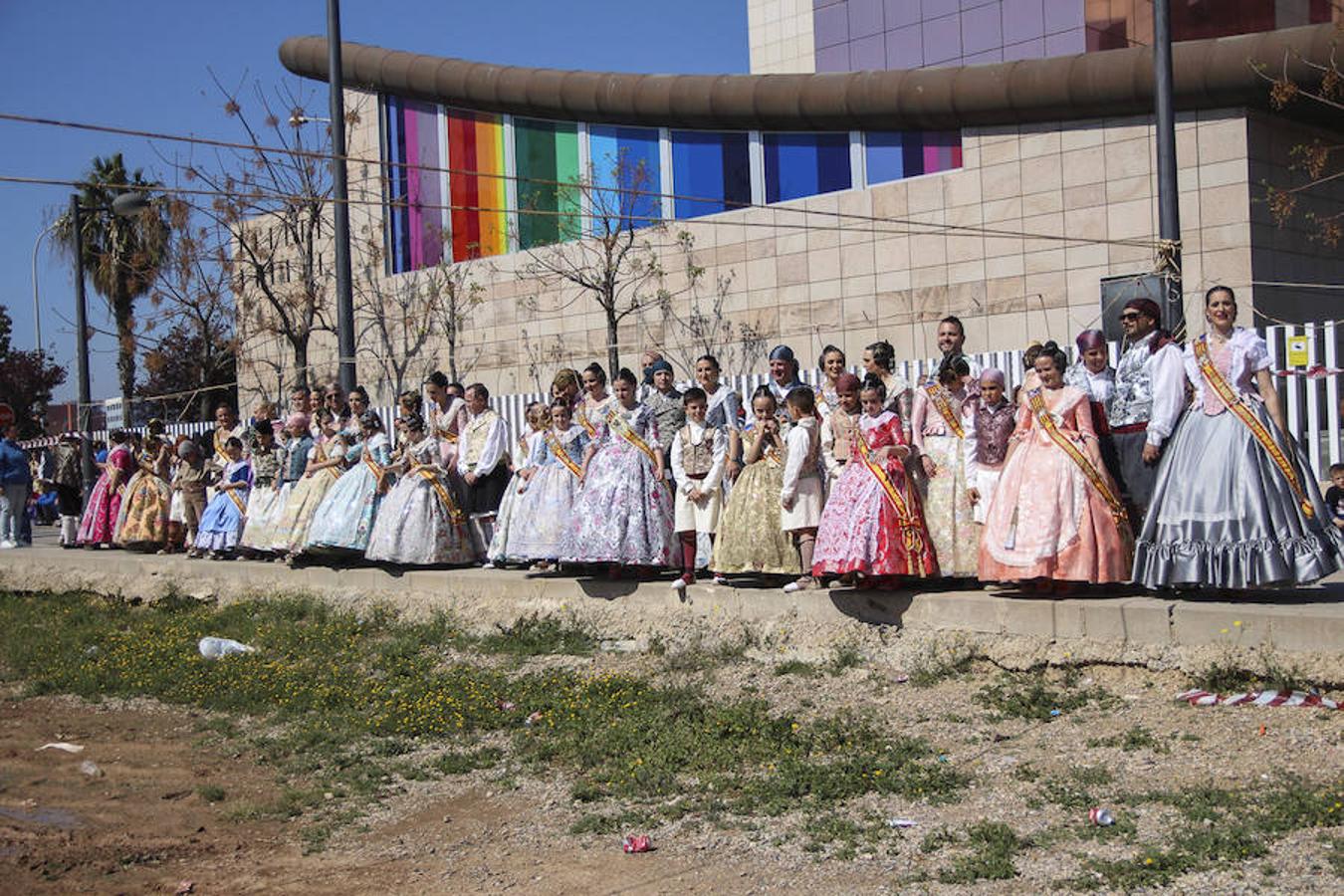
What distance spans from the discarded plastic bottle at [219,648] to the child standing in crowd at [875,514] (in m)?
5.08

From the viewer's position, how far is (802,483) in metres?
9.09

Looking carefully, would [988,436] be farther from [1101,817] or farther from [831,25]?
[831,25]

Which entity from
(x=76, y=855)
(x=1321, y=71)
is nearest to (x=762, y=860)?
(x=76, y=855)

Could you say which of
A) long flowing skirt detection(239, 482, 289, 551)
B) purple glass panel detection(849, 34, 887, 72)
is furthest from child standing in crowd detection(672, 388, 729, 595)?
purple glass panel detection(849, 34, 887, 72)

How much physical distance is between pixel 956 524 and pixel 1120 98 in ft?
35.7

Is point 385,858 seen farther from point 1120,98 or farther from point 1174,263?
point 1120,98

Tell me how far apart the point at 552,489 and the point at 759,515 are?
6.93 feet

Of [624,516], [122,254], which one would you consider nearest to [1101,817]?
[624,516]

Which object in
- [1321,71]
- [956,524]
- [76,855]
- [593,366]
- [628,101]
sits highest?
[628,101]

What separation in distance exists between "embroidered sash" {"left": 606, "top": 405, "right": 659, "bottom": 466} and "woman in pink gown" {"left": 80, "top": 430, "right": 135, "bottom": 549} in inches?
348

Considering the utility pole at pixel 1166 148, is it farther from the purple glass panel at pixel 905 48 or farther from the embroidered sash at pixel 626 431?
the purple glass panel at pixel 905 48

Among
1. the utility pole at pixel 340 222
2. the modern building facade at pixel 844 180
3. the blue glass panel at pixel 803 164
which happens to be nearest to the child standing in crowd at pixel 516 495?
the modern building facade at pixel 844 180

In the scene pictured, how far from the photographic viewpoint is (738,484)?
9.47 metres

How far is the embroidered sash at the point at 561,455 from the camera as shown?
35.1 ft
